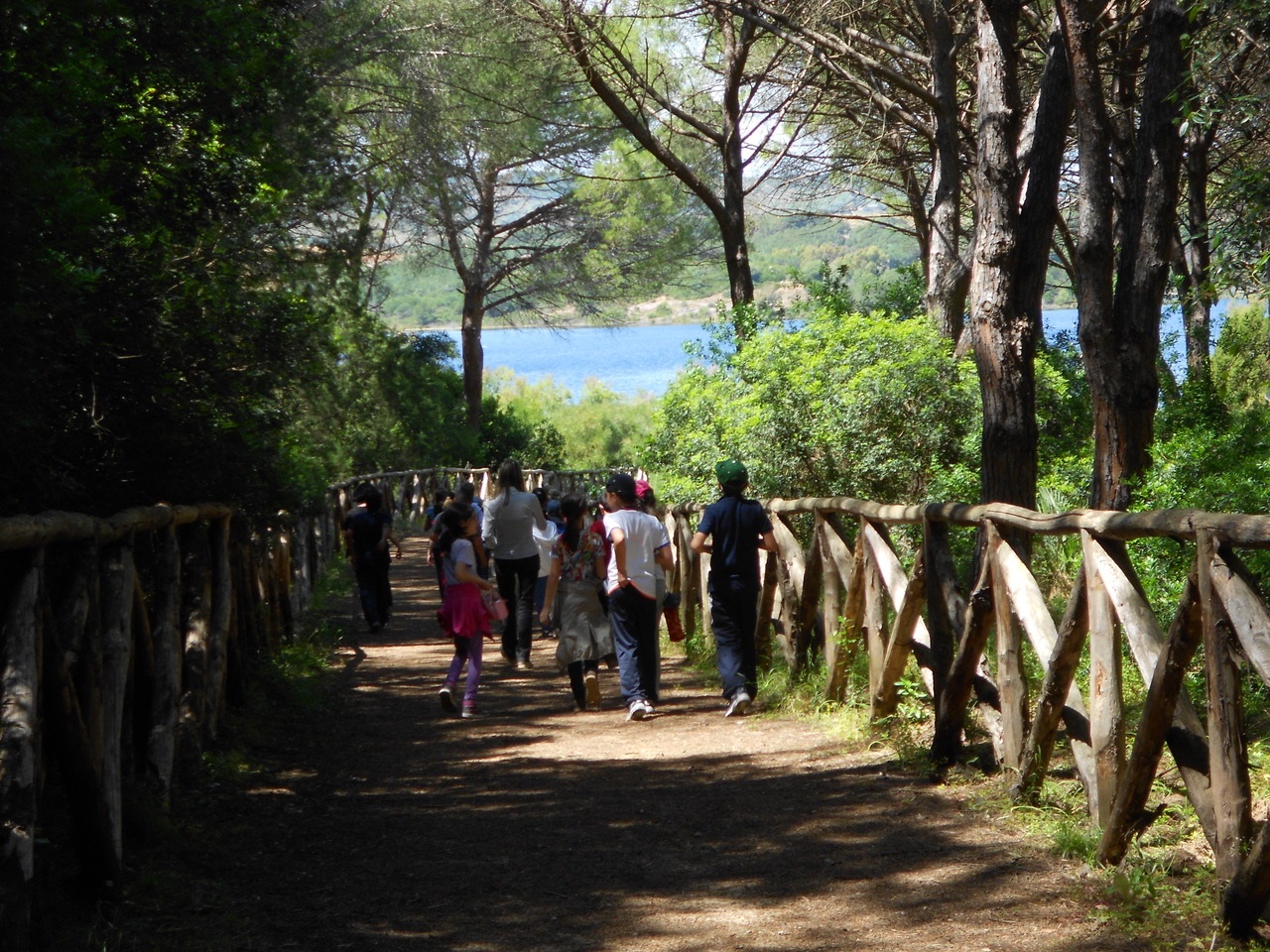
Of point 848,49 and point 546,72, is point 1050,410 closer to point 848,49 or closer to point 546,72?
point 848,49

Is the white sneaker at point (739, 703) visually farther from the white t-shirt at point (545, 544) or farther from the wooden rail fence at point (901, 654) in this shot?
the white t-shirt at point (545, 544)

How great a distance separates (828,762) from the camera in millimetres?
6543

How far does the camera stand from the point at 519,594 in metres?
10.8

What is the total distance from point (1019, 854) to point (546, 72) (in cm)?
1417

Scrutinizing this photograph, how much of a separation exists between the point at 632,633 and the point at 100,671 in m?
4.21

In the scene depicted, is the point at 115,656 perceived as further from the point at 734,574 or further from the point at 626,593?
the point at 734,574

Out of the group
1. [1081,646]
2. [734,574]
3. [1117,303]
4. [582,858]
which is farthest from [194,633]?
[1117,303]

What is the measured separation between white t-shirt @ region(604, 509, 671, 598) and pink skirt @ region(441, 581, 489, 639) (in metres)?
0.84

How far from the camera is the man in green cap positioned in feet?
26.7

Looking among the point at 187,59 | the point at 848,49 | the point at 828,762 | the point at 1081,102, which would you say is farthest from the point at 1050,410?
the point at 187,59

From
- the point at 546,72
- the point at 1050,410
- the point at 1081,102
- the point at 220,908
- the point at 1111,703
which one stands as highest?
the point at 546,72

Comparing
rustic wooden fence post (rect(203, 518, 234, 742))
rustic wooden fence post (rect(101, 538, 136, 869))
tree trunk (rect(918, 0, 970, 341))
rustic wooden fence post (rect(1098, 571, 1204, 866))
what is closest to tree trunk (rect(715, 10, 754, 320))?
tree trunk (rect(918, 0, 970, 341))

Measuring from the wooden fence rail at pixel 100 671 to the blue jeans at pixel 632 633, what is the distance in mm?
2245

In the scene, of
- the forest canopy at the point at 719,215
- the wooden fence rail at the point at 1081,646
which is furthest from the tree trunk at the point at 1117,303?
the wooden fence rail at the point at 1081,646
